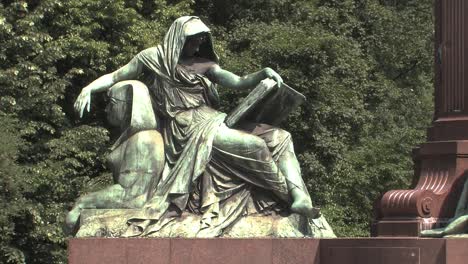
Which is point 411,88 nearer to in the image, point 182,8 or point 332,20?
point 332,20

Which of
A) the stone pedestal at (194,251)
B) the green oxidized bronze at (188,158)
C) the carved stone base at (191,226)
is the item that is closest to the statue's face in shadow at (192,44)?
the green oxidized bronze at (188,158)

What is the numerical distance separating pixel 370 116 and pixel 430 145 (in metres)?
17.4

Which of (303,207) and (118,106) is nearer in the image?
(303,207)

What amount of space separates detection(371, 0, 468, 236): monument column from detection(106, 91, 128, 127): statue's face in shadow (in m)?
3.32

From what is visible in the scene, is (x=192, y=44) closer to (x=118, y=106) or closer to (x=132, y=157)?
(x=118, y=106)

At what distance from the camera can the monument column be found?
42.8 ft

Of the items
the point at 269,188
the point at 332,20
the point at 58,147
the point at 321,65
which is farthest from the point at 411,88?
the point at 269,188

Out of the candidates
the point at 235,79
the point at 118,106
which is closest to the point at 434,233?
the point at 235,79

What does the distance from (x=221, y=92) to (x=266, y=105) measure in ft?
41.3

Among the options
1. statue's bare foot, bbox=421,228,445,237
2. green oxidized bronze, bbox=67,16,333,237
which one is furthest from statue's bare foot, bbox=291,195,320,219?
statue's bare foot, bbox=421,228,445,237

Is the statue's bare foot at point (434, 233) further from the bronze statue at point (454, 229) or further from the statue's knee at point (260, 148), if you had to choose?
the statue's knee at point (260, 148)

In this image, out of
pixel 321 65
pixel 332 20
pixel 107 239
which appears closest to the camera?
pixel 107 239

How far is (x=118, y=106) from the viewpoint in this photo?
15.5m

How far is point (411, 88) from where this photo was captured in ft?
120
